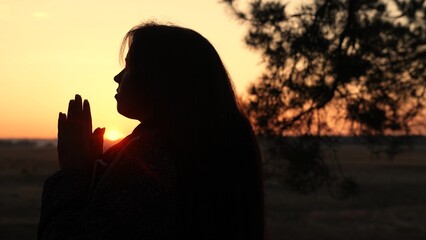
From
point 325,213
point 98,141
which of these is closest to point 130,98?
point 98,141

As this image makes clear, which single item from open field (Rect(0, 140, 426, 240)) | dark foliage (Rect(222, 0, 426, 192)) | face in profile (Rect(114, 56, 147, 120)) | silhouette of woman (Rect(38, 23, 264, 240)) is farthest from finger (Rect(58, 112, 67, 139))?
open field (Rect(0, 140, 426, 240))

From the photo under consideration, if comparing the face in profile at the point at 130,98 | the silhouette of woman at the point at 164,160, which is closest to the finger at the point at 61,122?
the silhouette of woman at the point at 164,160

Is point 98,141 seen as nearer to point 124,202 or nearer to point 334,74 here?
point 124,202

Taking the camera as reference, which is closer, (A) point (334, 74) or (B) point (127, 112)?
(B) point (127, 112)

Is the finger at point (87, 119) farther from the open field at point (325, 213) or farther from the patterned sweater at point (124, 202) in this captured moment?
the open field at point (325, 213)

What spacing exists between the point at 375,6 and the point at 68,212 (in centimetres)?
515

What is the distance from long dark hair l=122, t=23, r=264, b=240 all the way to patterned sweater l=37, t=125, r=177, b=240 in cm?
4

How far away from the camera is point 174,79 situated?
1343 mm

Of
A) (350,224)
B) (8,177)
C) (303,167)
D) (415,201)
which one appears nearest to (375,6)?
(303,167)

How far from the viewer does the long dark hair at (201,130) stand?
4.13ft

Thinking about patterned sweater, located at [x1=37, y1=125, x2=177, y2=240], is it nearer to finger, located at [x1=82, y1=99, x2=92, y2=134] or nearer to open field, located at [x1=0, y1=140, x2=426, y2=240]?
finger, located at [x1=82, y1=99, x2=92, y2=134]

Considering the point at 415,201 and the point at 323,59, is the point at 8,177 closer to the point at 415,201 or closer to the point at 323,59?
the point at 415,201

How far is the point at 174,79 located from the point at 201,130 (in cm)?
14

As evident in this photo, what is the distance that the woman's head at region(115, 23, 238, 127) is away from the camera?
4.35ft
